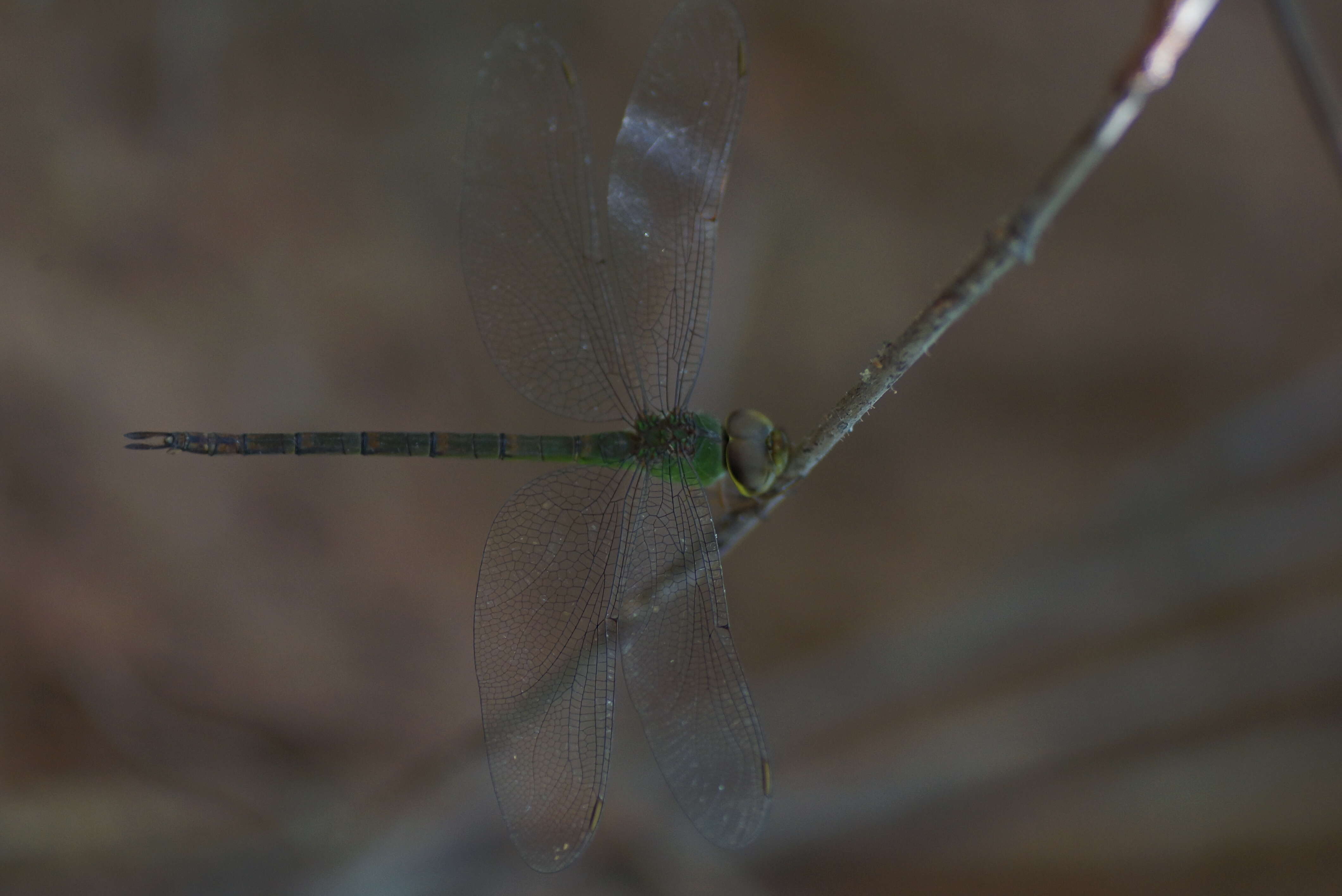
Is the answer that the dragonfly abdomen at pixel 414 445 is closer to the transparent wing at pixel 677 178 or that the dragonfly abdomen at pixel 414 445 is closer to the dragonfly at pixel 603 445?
the dragonfly at pixel 603 445

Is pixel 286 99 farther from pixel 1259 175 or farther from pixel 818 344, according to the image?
pixel 1259 175

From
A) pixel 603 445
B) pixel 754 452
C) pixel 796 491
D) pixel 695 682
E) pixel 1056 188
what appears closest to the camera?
pixel 1056 188

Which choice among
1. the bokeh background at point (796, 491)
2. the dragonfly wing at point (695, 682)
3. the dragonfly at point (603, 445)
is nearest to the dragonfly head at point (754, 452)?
the dragonfly at point (603, 445)

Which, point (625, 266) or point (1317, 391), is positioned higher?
point (1317, 391)

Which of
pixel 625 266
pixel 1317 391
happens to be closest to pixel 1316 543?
pixel 1317 391

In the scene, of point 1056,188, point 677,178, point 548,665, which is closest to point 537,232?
point 677,178

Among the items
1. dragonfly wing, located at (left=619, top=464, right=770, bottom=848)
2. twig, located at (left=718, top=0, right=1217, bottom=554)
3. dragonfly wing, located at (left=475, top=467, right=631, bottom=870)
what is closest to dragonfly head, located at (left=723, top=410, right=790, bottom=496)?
dragonfly wing, located at (left=619, top=464, right=770, bottom=848)

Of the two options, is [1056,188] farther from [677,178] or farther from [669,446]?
[669,446]
